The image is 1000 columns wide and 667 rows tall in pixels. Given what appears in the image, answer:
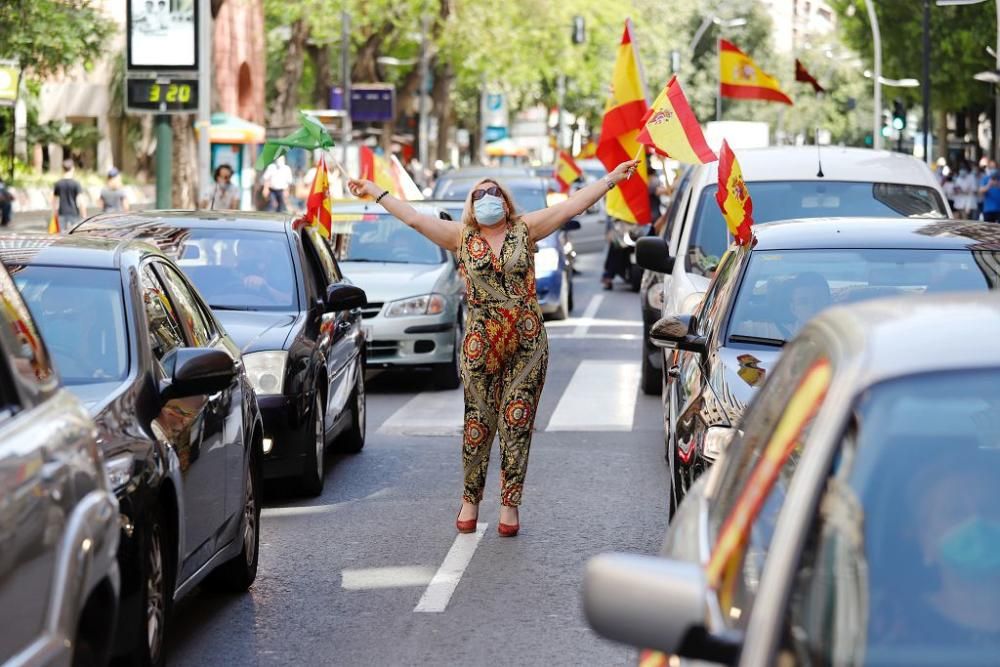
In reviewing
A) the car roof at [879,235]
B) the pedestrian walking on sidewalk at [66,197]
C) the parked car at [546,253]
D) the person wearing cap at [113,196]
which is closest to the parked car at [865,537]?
the car roof at [879,235]

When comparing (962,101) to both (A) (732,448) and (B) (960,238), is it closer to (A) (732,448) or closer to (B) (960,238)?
(B) (960,238)

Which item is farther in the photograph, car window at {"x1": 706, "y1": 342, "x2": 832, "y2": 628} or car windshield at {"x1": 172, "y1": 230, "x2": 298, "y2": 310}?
car windshield at {"x1": 172, "y1": 230, "x2": 298, "y2": 310}

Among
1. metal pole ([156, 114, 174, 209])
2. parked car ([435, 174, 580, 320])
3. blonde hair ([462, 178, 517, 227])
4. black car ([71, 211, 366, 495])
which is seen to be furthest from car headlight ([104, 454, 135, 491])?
metal pole ([156, 114, 174, 209])

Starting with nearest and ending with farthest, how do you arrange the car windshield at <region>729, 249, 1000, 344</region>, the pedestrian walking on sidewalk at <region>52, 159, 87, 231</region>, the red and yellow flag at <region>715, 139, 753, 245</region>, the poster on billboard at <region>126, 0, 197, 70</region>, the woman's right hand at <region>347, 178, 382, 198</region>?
1. the car windshield at <region>729, 249, 1000, 344</region>
2. the woman's right hand at <region>347, 178, 382, 198</region>
3. the red and yellow flag at <region>715, 139, 753, 245</region>
4. the poster on billboard at <region>126, 0, 197, 70</region>
5. the pedestrian walking on sidewalk at <region>52, 159, 87, 231</region>

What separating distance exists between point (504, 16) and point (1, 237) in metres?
45.3

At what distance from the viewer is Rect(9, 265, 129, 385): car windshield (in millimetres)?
6426

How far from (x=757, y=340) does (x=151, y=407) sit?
113 inches

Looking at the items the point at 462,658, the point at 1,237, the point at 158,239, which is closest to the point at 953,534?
the point at 462,658

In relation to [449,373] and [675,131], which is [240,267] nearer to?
[675,131]

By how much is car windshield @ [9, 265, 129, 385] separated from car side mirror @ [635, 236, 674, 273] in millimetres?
4646

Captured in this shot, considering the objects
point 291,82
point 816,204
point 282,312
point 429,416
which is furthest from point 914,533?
point 291,82

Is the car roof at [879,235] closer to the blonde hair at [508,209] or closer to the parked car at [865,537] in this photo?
the blonde hair at [508,209]

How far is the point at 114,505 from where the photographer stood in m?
4.60

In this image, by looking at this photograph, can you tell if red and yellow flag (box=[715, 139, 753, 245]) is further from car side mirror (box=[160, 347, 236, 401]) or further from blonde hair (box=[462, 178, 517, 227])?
car side mirror (box=[160, 347, 236, 401])
